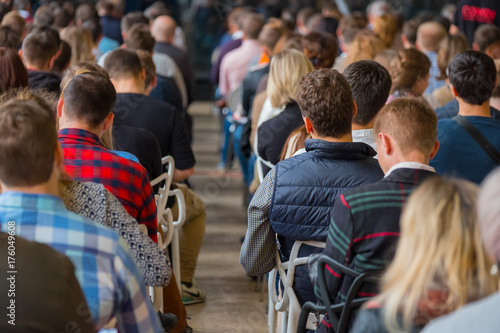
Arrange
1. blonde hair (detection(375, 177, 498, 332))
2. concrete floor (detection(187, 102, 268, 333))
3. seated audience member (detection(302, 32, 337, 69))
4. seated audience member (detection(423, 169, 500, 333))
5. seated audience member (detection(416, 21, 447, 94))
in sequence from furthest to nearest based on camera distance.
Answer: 1. seated audience member (detection(416, 21, 447, 94))
2. seated audience member (detection(302, 32, 337, 69))
3. concrete floor (detection(187, 102, 268, 333))
4. blonde hair (detection(375, 177, 498, 332))
5. seated audience member (detection(423, 169, 500, 333))

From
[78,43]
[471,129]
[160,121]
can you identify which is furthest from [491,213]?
[78,43]

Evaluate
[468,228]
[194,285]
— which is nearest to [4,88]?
[194,285]

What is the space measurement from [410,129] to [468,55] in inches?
58.3

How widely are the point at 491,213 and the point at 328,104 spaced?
5.27ft

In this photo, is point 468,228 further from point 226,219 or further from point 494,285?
point 226,219

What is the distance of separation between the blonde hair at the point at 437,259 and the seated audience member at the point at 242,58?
6.14 m

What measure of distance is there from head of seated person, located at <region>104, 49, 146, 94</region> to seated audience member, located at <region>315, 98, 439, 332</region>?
212 centimetres

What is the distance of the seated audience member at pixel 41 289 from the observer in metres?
1.74

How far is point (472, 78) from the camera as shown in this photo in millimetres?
3725

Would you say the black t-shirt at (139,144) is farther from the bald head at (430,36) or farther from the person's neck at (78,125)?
the bald head at (430,36)

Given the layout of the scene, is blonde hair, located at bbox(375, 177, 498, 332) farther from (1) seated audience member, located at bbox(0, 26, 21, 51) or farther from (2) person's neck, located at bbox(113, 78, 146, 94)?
Answer: (1) seated audience member, located at bbox(0, 26, 21, 51)

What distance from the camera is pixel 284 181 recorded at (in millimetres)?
2865

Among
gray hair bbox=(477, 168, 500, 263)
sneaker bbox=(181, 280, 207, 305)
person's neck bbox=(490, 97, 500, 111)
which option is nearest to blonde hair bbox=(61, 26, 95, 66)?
sneaker bbox=(181, 280, 207, 305)

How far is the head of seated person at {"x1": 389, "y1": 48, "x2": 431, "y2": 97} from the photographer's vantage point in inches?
174
